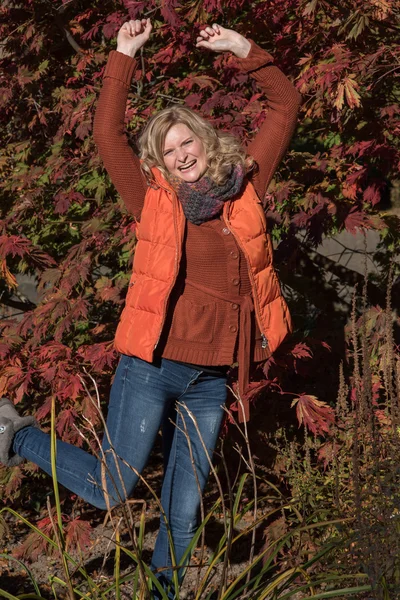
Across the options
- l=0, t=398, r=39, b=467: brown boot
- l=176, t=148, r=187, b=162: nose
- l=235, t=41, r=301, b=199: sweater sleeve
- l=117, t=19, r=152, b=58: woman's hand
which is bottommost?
l=0, t=398, r=39, b=467: brown boot

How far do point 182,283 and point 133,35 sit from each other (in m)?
0.96

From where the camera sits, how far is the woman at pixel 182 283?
3.00 m

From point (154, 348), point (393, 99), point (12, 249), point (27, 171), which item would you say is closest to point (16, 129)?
point (27, 171)

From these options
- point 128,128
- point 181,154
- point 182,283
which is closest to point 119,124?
point 181,154

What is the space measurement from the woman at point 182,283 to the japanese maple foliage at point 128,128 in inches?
26.7

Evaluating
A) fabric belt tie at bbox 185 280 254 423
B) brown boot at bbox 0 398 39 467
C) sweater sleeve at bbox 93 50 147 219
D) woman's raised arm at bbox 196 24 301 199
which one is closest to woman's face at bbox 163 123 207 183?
sweater sleeve at bbox 93 50 147 219

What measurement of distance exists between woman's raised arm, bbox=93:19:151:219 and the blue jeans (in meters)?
0.66

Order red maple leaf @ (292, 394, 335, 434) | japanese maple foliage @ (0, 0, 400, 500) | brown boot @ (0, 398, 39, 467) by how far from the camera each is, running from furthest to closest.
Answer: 1. japanese maple foliage @ (0, 0, 400, 500)
2. red maple leaf @ (292, 394, 335, 434)
3. brown boot @ (0, 398, 39, 467)

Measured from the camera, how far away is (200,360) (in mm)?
3029

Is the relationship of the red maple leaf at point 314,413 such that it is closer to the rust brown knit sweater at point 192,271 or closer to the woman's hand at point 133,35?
the rust brown knit sweater at point 192,271

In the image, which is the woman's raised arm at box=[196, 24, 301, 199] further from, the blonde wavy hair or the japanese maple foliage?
the japanese maple foliage

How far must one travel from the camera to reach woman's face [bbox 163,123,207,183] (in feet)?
10.1

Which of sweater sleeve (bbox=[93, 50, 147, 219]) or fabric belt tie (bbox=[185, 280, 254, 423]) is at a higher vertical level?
sweater sleeve (bbox=[93, 50, 147, 219])

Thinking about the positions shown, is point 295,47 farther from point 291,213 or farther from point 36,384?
point 36,384
